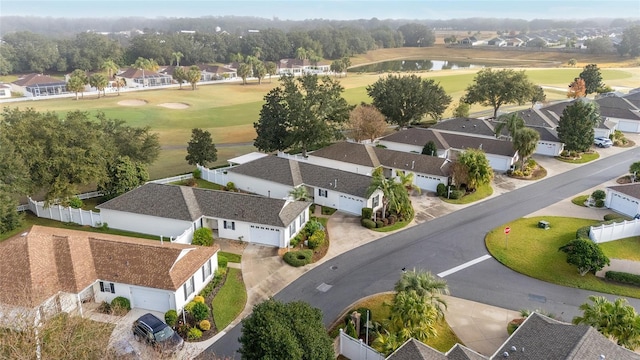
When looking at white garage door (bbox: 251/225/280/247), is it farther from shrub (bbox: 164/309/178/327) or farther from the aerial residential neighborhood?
shrub (bbox: 164/309/178/327)

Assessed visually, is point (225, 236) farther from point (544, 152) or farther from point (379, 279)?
point (544, 152)

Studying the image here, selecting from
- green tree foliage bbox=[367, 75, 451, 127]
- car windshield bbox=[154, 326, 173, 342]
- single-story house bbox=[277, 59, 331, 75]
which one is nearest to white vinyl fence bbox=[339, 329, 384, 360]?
car windshield bbox=[154, 326, 173, 342]

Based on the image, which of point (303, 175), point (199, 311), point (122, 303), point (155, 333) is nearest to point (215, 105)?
point (303, 175)

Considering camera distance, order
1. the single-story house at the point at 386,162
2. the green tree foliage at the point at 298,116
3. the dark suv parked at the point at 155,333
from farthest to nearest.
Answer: the green tree foliage at the point at 298,116 → the single-story house at the point at 386,162 → the dark suv parked at the point at 155,333

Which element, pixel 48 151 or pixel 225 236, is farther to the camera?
pixel 48 151

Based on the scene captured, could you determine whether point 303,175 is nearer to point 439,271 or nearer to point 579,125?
point 439,271

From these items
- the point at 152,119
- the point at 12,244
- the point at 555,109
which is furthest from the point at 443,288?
the point at 152,119

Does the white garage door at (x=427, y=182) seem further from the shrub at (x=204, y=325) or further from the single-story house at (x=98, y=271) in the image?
the shrub at (x=204, y=325)

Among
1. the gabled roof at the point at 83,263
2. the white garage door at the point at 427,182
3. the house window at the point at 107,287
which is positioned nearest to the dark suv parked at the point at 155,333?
the gabled roof at the point at 83,263
